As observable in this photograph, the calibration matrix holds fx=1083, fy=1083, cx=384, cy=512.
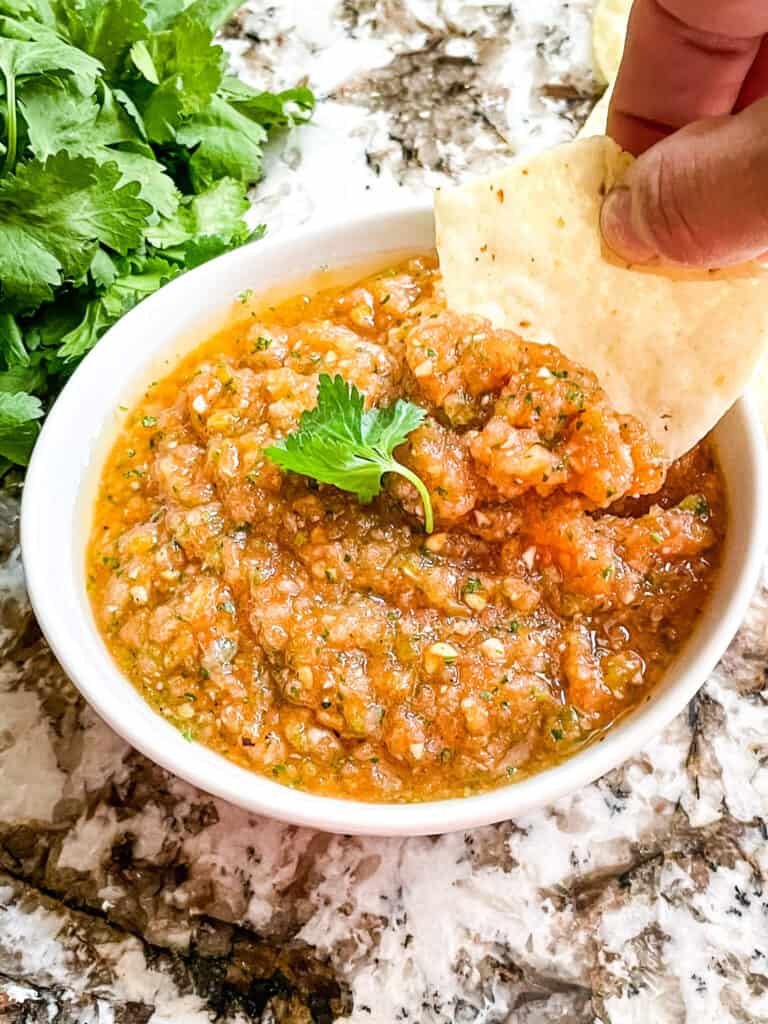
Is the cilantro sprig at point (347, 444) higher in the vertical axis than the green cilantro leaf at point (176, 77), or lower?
lower

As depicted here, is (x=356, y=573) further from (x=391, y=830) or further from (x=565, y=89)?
(x=565, y=89)

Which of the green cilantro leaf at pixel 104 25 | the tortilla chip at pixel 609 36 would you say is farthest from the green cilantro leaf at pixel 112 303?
the tortilla chip at pixel 609 36

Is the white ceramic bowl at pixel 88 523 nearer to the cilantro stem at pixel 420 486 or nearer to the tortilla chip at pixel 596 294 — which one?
the tortilla chip at pixel 596 294

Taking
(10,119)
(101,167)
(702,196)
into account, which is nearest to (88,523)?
(101,167)

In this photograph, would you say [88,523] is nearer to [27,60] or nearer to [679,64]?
[27,60]

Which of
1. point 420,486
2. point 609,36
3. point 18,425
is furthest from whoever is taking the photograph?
point 609,36

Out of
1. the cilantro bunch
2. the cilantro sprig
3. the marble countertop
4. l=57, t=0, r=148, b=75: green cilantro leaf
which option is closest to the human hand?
the cilantro sprig
